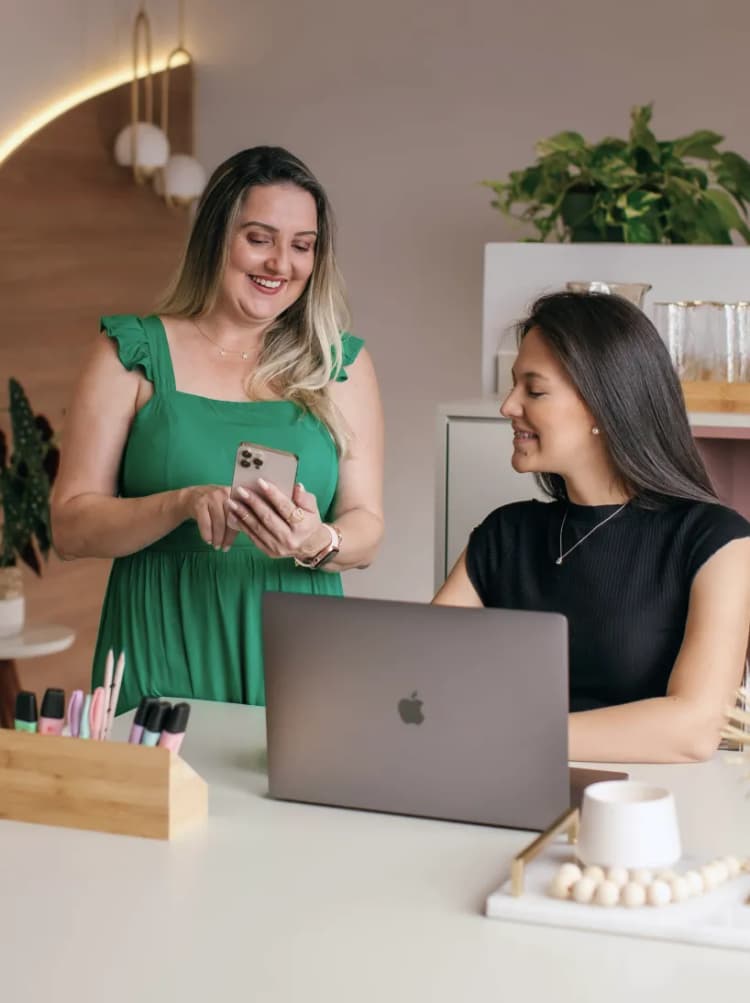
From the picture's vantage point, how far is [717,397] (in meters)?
3.07

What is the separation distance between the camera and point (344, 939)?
1.39 meters

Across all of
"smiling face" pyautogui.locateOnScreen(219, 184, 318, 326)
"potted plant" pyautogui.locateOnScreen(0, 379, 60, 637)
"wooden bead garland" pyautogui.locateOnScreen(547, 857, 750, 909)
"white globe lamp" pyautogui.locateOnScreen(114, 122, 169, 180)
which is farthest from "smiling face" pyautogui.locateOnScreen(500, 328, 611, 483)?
"white globe lamp" pyautogui.locateOnScreen(114, 122, 169, 180)

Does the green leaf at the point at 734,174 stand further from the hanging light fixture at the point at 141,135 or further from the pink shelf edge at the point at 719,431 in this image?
the hanging light fixture at the point at 141,135

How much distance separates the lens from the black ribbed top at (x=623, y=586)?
2.17 m

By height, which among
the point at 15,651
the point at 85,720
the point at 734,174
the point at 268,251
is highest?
the point at 734,174

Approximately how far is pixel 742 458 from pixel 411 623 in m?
1.84

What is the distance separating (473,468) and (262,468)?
1034mm

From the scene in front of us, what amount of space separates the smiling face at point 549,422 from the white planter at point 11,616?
2602 mm

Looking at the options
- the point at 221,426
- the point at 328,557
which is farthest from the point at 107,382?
the point at 328,557

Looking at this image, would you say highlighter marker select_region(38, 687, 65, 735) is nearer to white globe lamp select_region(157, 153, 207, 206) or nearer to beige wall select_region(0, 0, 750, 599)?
beige wall select_region(0, 0, 750, 599)

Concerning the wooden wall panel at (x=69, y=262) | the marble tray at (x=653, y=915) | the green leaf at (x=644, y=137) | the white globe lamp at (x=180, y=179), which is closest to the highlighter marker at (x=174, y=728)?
the marble tray at (x=653, y=915)

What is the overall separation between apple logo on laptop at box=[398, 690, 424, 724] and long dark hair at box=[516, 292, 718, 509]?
0.70 metres

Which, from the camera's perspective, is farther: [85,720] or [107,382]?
[107,382]

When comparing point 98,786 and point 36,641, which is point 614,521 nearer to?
point 98,786
